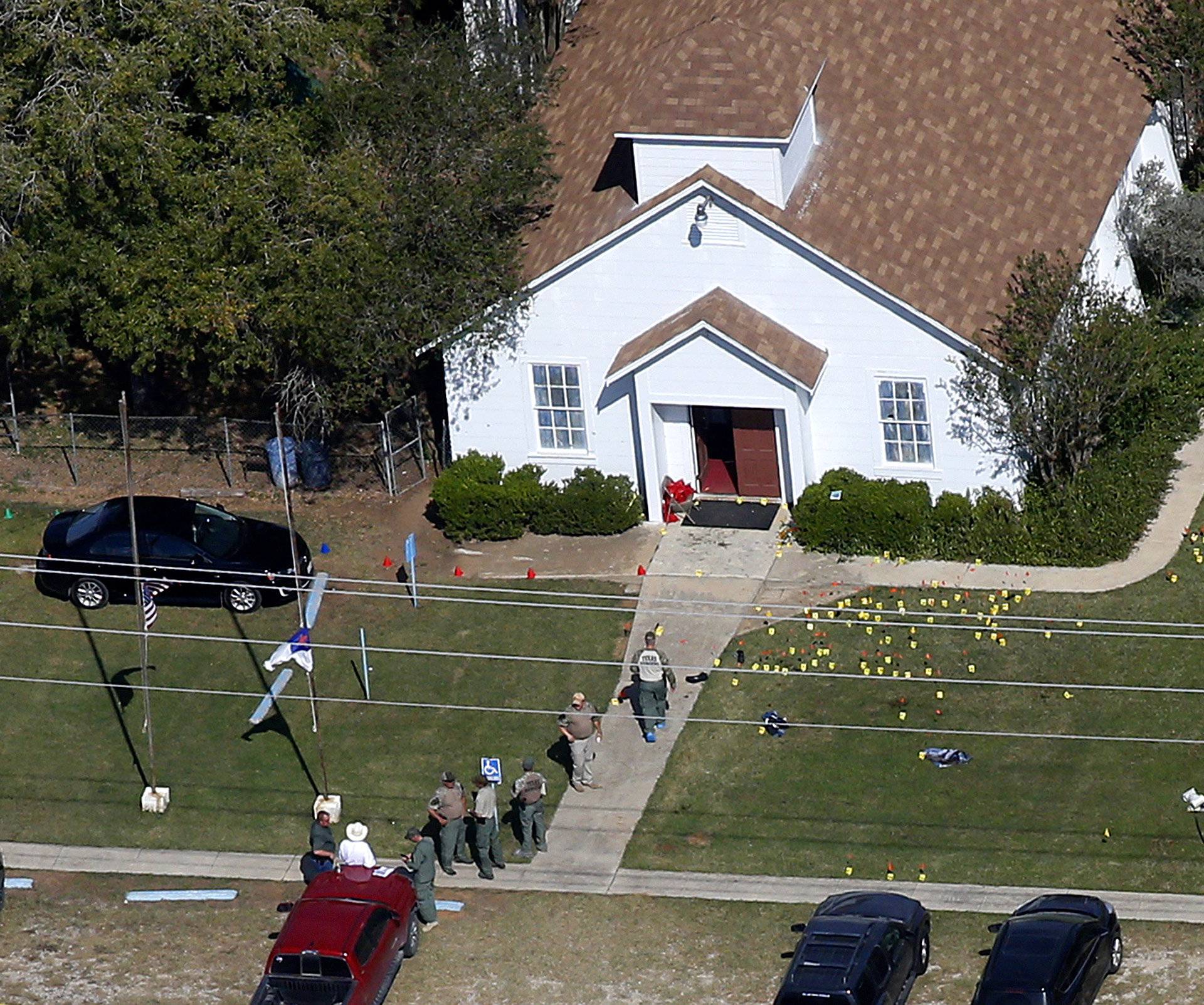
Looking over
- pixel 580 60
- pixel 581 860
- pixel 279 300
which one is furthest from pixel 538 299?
pixel 581 860

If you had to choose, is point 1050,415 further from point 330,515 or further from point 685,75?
point 330,515

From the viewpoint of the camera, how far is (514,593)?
43125mm

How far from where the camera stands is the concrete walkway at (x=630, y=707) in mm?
36531

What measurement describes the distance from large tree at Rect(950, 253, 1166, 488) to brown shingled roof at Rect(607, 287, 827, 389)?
2454 millimetres

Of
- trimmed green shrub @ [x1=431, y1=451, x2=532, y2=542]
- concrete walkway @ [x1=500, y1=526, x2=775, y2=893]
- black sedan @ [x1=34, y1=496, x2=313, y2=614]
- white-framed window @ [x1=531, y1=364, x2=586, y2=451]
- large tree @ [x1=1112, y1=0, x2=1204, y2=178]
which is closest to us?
concrete walkway @ [x1=500, y1=526, x2=775, y2=893]

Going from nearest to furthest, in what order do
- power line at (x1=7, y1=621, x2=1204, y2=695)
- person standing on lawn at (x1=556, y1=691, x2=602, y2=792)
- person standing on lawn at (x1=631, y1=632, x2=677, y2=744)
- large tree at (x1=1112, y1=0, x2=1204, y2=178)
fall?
person standing on lawn at (x1=556, y1=691, x2=602, y2=792) → person standing on lawn at (x1=631, y1=632, x2=677, y2=744) → power line at (x1=7, y1=621, x2=1204, y2=695) → large tree at (x1=1112, y1=0, x2=1204, y2=178)

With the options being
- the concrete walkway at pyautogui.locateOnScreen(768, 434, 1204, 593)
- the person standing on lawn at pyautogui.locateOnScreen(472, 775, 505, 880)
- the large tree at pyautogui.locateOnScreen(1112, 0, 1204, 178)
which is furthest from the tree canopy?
the large tree at pyautogui.locateOnScreen(1112, 0, 1204, 178)

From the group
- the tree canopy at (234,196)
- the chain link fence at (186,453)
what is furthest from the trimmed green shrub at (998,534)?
the chain link fence at (186,453)

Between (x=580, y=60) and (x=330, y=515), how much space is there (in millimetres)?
10841

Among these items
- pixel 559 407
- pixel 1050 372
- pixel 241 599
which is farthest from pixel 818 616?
pixel 241 599

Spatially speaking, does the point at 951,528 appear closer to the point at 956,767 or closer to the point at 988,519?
the point at 988,519

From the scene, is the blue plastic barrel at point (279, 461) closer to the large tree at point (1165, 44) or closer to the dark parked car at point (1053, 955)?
the large tree at point (1165, 44)

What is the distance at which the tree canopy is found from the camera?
1726 inches

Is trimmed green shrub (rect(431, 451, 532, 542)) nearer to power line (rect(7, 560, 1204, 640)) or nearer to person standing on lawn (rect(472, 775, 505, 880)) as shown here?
power line (rect(7, 560, 1204, 640))
